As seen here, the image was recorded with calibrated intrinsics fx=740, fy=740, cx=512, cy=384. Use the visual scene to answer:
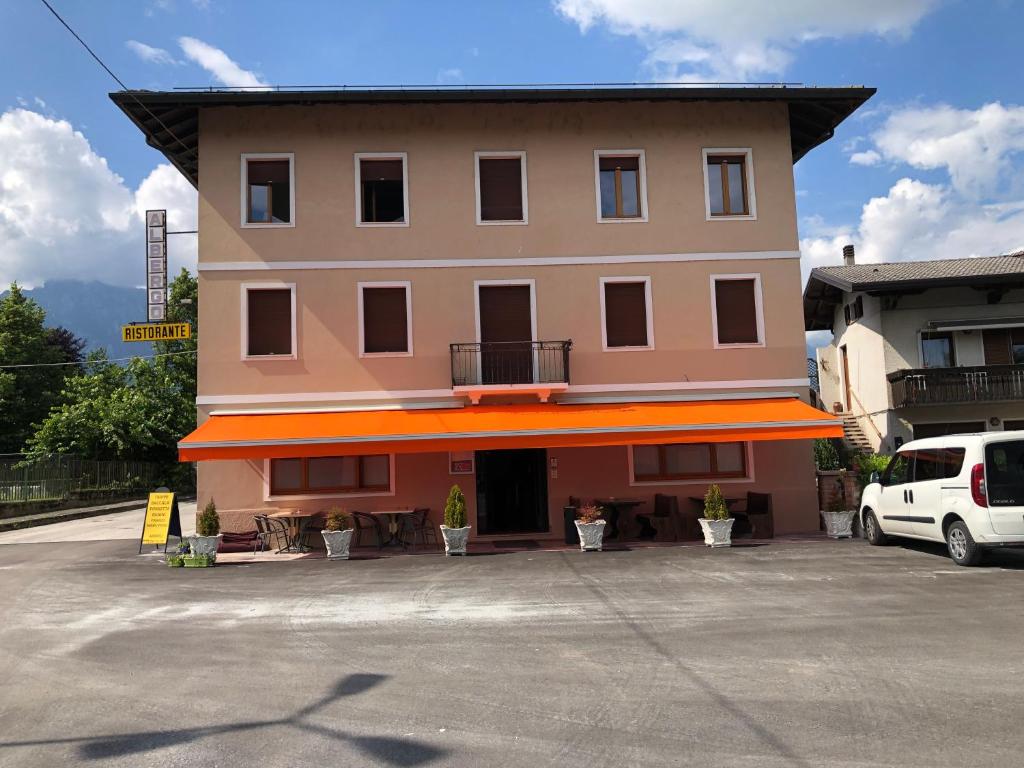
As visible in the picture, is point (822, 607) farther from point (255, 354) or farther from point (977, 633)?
point (255, 354)

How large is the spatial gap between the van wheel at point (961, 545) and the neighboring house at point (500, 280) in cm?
444

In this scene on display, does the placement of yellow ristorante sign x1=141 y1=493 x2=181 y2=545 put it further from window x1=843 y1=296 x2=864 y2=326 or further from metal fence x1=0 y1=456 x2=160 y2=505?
window x1=843 y1=296 x2=864 y2=326

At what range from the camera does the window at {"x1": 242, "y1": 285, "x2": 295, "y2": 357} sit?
1568 cm

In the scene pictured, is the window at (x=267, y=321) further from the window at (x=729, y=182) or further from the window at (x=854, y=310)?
the window at (x=854, y=310)

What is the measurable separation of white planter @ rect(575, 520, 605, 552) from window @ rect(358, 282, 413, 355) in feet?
17.7

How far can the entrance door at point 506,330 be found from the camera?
51.6 ft

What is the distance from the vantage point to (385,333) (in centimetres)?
1588

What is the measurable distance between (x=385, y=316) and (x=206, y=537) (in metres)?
5.68

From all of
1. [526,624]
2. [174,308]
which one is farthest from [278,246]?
[174,308]

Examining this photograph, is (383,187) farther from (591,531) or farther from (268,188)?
(591,531)

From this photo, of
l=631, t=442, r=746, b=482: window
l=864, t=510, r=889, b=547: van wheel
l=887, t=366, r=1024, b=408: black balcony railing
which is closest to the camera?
l=864, t=510, r=889, b=547: van wheel

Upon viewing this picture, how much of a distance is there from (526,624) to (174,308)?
124 ft

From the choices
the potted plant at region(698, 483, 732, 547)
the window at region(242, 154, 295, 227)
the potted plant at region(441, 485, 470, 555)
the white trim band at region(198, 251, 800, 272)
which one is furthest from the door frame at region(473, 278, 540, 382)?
the potted plant at region(698, 483, 732, 547)

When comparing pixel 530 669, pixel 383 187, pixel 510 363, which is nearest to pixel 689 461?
pixel 510 363
